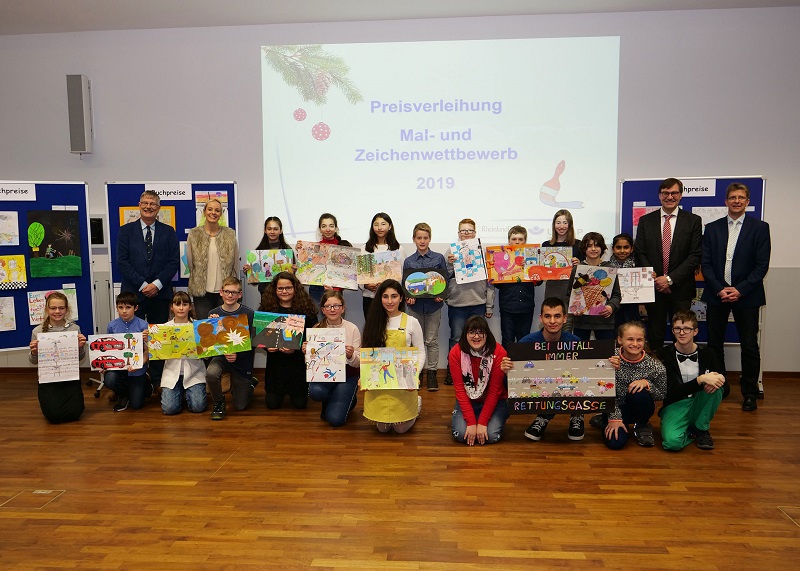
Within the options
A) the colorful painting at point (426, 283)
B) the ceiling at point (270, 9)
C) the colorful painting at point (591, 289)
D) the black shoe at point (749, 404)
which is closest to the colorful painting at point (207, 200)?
the ceiling at point (270, 9)

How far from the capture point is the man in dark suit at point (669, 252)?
5.25m

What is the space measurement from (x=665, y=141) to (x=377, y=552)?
541cm

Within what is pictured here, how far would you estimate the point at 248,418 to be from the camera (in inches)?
191

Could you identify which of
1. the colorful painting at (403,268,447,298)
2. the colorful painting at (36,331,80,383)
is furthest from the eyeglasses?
the colorful painting at (36,331,80,383)

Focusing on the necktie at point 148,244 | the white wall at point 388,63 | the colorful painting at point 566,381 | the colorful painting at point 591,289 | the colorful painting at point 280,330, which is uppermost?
the white wall at point 388,63

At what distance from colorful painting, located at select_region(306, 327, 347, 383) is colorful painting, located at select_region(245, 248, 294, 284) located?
59.9 inches

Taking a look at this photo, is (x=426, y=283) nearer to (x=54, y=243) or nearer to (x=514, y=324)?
(x=514, y=324)

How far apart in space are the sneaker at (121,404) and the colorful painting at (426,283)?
2751mm

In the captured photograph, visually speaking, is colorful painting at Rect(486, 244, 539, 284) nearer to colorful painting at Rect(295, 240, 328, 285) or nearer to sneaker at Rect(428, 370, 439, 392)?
sneaker at Rect(428, 370, 439, 392)

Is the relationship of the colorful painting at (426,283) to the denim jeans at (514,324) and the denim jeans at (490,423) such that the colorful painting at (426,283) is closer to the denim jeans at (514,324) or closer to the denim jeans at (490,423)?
the denim jeans at (514,324)

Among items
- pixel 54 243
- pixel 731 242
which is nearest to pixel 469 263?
pixel 731 242

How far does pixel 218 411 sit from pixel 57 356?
1377 mm

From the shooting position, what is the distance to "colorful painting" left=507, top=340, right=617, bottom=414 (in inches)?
157

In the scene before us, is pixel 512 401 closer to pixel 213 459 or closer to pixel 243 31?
pixel 213 459
